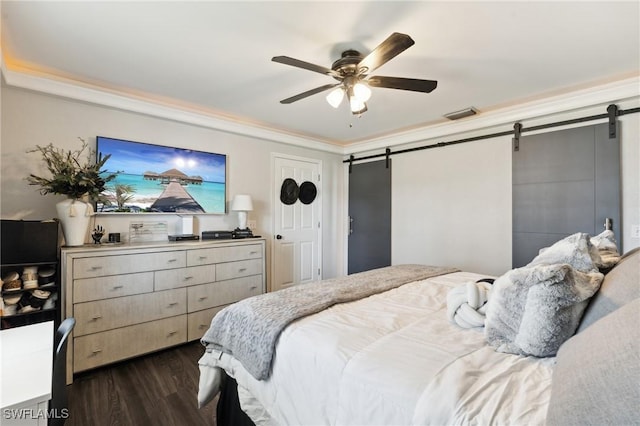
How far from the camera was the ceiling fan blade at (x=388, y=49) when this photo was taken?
60.4 inches

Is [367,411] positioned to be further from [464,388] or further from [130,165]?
[130,165]

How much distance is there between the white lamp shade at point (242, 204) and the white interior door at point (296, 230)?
63 centimetres

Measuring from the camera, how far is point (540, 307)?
1006 mm

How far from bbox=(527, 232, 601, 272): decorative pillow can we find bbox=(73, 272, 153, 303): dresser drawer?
9.32ft

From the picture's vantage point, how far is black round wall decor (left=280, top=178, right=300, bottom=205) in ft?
13.8

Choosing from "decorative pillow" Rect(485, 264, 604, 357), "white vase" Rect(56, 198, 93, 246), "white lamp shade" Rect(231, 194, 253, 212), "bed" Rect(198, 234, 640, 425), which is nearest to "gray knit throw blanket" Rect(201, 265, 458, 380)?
"bed" Rect(198, 234, 640, 425)

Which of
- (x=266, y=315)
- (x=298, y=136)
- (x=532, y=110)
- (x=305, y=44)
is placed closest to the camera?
(x=266, y=315)

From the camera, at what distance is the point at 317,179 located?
4.64m

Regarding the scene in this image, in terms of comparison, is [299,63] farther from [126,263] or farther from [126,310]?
[126,310]

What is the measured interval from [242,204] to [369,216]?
78.3 inches

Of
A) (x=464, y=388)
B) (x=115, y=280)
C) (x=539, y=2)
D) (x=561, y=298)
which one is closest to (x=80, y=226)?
(x=115, y=280)

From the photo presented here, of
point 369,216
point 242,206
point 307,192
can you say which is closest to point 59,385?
point 242,206

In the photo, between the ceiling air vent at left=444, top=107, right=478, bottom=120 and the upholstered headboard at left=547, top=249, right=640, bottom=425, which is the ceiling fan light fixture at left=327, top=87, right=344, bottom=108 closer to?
the ceiling air vent at left=444, top=107, right=478, bottom=120

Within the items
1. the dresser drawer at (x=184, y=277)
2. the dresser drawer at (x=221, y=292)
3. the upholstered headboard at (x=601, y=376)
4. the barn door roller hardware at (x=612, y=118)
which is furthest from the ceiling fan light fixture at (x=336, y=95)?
the barn door roller hardware at (x=612, y=118)
